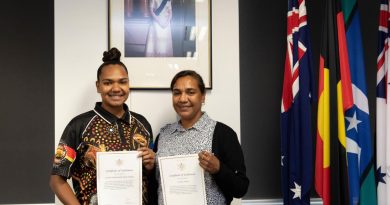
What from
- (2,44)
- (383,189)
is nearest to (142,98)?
(2,44)

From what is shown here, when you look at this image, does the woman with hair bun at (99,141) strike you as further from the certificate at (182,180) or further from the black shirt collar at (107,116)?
the certificate at (182,180)

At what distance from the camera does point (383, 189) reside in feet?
5.99

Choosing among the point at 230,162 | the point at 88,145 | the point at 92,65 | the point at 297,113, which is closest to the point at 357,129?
the point at 297,113

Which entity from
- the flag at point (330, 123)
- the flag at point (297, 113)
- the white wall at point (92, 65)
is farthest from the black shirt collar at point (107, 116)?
the flag at point (330, 123)

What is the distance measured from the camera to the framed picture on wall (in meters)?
2.05

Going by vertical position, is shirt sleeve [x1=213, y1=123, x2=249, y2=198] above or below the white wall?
below

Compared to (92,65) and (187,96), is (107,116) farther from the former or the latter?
(92,65)


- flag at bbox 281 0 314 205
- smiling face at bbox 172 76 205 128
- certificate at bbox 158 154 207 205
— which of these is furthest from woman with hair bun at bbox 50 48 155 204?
flag at bbox 281 0 314 205

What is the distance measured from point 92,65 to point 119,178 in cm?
87

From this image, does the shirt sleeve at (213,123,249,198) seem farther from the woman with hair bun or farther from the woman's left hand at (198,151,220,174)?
the woman with hair bun

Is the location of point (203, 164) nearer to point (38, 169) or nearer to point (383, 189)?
point (383, 189)

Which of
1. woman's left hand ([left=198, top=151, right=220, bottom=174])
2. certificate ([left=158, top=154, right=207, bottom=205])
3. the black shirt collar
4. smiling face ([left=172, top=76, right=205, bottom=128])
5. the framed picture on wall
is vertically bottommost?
certificate ([left=158, top=154, right=207, bottom=205])

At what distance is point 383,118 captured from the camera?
1.85m

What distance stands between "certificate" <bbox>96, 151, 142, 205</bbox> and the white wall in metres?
0.59
